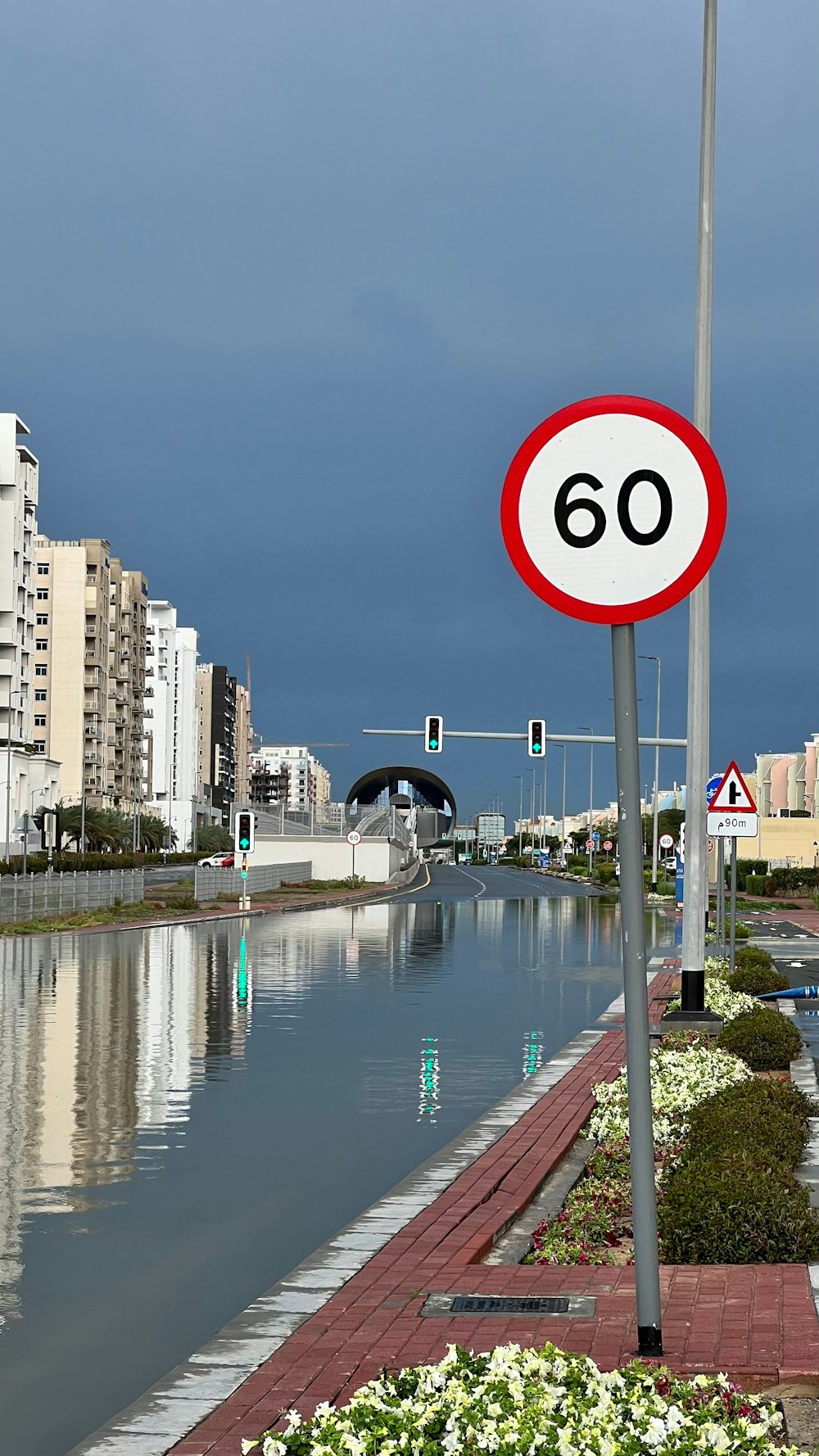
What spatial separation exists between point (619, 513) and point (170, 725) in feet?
593

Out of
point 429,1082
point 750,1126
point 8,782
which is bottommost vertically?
point 429,1082

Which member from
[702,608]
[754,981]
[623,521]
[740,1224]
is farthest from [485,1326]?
[754,981]

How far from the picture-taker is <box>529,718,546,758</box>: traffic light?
4678 centimetres

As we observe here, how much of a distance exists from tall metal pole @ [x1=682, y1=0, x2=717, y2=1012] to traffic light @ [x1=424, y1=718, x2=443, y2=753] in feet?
95.4

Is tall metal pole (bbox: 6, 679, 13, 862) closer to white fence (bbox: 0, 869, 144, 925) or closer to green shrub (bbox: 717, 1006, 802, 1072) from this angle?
white fence (bbox: 0, 869, 144, 925)

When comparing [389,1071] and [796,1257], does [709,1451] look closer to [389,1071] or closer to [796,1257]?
[796,1257]

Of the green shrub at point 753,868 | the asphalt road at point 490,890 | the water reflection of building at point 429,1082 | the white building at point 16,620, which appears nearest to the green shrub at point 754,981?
the water reflection of building at point 429,1082

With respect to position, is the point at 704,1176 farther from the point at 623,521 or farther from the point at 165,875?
the point at 165,875

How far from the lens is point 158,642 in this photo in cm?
18475

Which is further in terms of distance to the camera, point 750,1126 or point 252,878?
point 252,878

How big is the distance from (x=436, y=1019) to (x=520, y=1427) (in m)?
16.7

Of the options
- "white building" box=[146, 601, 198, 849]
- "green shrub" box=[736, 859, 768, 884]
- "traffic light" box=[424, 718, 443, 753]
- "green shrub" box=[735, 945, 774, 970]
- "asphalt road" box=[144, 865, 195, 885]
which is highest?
"white building" box=[146, 601, 198, 849]

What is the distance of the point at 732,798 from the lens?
21.4 metres

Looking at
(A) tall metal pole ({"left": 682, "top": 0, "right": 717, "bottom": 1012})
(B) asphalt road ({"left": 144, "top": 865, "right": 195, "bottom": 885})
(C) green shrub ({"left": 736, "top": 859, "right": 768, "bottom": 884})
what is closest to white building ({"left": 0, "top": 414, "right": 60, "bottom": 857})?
(B) asphalt road ({"left": 144, "top": 865, "right": 195, "bottom": 885})
